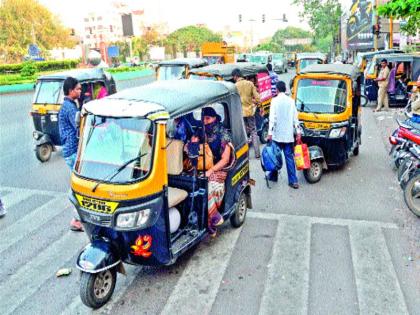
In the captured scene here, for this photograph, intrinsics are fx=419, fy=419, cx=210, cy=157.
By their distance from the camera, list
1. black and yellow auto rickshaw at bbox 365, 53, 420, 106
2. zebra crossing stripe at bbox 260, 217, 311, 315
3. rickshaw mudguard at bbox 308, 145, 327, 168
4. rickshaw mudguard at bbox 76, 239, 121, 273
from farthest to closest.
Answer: black and yellow auto rickshaw at bbox 365, 53, 420, 106 → rickshaw mudguard at bbox 308, 145, 327, 168 → zebra crossing stripe at bbox 260, 217, 311, 315 → rickshaw mudguard at bbox 76, 239, 121, 273

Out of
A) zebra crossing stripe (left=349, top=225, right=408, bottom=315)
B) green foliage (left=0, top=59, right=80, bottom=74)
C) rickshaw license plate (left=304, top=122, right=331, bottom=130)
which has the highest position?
green foliage (left=0, top=59, right=80, bottom=74)

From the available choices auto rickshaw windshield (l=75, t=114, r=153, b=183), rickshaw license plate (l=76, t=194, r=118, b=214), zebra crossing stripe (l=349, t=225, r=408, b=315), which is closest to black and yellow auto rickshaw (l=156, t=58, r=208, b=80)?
zebra crossing stripe (l=349, t=225, r=408, b=315)

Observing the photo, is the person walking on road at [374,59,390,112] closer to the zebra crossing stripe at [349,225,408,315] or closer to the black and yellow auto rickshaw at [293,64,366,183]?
the black and yellow auto rickshaw at [293,64,366,183]

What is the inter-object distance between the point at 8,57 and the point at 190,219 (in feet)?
202

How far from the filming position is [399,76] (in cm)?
1634

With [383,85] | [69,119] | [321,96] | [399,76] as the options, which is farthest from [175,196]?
[399,76]

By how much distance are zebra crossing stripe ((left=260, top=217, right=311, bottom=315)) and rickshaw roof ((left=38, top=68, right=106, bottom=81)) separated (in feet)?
21.7

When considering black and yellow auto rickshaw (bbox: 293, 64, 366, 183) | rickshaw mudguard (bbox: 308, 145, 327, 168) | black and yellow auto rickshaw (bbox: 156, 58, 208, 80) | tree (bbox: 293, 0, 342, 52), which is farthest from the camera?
tree (bbox: 293, 0, 342, 52)

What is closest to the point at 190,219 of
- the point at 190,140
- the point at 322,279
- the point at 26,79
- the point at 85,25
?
the point at 190,140

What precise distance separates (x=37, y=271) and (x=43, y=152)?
575cm

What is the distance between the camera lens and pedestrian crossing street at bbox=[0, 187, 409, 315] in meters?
4.38

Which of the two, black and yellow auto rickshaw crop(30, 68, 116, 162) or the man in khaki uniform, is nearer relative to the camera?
black and yellow auto rickshaw crop(30, 68, 116, 162)

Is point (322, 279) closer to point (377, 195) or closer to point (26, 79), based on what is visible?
point (377, 195)

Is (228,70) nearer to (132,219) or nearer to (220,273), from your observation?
(220,273)
